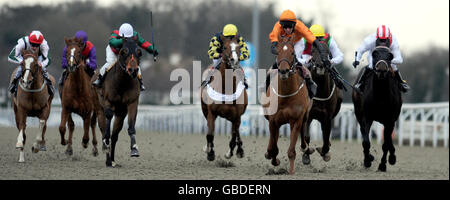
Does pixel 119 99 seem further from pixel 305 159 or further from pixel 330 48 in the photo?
pixel 330 48

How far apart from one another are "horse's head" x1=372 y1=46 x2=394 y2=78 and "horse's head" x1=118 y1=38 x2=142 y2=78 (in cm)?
312

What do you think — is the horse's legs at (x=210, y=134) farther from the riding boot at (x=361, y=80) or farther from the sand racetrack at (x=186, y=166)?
the riding boot at (x=361, y=80)

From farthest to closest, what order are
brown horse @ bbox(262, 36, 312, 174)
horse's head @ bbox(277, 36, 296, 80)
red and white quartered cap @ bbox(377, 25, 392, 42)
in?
red and white quartered cap @ bbox(377, 25, 392, 42), brown horse @ bbox(262, 36, 312, 174), horse's head @ bbox(277, 36, 296, 80)

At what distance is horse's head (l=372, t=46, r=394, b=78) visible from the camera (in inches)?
428

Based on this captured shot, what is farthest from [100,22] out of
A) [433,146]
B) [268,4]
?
[433,146]

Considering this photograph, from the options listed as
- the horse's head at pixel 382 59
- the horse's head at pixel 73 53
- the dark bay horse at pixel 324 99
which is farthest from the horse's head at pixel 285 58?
the horse's head at pixel 73 53

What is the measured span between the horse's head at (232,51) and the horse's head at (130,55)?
1.19m

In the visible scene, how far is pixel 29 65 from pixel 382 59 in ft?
15.8

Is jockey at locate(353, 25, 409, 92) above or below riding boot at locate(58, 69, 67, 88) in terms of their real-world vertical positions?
above

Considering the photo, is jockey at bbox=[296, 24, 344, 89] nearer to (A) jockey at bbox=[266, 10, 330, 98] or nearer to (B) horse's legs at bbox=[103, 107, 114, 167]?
(A) jockey at bbox=[266, 10, 330, 98]

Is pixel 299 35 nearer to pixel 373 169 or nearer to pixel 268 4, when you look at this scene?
pixel 373 169

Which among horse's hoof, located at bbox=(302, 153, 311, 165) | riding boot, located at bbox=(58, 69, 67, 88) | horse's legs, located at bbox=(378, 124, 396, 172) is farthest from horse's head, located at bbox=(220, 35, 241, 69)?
riding boot, located at bbox=(58, 69, 67, 88)

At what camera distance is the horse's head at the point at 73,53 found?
11.7 meters

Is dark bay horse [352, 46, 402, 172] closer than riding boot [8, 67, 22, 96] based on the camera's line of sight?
Yes
